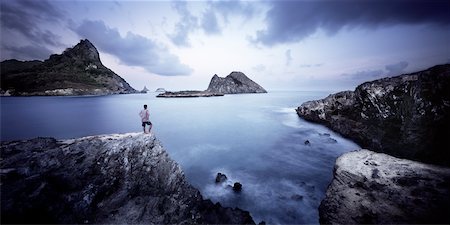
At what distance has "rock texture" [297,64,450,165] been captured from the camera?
945 cm

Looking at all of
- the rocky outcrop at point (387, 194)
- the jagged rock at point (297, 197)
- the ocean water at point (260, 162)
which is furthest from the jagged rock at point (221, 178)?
the rocky outcrop at point (387, 194)

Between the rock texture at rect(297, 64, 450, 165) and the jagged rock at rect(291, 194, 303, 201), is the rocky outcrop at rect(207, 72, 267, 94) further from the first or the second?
the jagged rock at rect(291, 194, 303, 201)

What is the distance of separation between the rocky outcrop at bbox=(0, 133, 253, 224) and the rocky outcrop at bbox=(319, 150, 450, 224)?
433 cm

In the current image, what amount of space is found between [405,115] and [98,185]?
1773 cm

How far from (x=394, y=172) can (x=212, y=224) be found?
8.71 m

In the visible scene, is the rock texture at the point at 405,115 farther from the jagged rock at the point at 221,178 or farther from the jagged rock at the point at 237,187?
the jagged rock at the point at 221,178

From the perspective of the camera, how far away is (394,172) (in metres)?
8.53

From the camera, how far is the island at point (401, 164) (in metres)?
6.80

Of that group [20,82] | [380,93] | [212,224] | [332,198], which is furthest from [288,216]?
[20,82]

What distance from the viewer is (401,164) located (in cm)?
921

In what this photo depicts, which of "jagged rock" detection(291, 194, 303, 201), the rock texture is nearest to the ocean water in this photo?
"jagged rock" detection(291, 194, 303, 201)

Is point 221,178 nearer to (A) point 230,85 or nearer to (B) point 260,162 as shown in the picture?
(B) point 260,162

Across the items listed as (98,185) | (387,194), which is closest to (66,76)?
(98,185)

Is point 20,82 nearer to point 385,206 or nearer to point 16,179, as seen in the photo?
point 16,179
